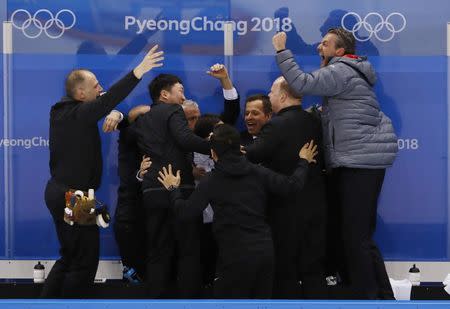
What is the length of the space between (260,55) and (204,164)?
2.47ft

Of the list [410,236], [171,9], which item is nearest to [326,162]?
[410,236]

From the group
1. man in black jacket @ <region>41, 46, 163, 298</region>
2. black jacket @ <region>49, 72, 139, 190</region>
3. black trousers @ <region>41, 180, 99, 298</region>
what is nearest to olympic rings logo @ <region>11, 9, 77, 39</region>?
man in black jacket @ <region>41, 46, 163, 298</region>

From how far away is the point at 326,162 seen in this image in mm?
5246

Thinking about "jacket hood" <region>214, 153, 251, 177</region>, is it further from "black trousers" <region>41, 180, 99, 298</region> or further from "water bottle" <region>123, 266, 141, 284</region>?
"water bottle" <region>123, 266, 141, 284</region>

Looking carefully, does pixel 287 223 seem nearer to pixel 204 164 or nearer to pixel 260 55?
pixel 204 164

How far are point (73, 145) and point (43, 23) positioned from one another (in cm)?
83

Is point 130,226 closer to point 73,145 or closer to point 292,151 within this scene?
point 73,145

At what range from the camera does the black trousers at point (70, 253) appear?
16.8 feet

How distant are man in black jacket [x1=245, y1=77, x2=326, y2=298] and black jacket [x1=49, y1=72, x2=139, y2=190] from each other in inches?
36.1

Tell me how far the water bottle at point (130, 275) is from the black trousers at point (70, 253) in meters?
0.29

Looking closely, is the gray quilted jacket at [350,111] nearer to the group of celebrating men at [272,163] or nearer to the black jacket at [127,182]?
the group of celebrating men at [272,163]

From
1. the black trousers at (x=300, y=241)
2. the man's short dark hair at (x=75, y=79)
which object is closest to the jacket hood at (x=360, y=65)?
the black trousers at (x=300, y=241)

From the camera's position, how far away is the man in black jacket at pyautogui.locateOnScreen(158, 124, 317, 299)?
464 cm

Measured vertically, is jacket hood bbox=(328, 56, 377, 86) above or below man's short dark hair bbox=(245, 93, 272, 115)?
above
